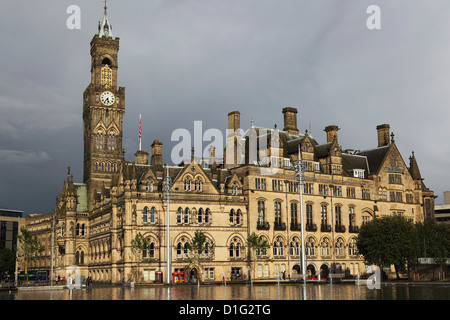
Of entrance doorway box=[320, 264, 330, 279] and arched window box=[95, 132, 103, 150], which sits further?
arched window box=[95, 132, 103, 150]

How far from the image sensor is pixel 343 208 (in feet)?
329

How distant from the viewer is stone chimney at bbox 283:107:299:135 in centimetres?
10450

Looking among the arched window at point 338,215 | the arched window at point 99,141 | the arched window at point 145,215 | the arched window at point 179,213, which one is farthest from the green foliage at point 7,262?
the arched window at point 338,215

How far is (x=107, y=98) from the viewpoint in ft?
376

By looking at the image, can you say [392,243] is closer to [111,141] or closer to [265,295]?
[265,295]

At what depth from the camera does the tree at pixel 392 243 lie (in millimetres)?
83125

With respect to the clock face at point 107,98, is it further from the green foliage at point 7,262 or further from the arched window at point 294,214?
the green foliage at point 7,262

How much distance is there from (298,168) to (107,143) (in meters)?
57.4

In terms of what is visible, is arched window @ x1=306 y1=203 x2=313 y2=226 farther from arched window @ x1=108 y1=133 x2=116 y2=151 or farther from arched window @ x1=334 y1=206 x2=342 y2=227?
arched window @ x1=108 y1=133 x2=116 y2=151

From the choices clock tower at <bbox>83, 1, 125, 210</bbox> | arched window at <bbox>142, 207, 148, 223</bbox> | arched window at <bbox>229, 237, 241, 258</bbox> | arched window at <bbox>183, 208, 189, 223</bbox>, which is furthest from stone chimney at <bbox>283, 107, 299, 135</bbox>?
arched window at <bbox>142, 207, 148, 223</bbox>

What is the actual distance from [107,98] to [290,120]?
1419 inches

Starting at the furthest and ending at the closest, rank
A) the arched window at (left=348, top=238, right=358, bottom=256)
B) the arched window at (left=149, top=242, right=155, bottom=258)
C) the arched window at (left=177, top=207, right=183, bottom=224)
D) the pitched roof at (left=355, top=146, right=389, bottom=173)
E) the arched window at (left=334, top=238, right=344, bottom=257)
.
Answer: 1. the pitched roof at (left=355, top=146, right=389, bottom=173)
2. the arched window at (left=348, top=238, right=358, bottom=256)
3. the arched window at (left=334, top=238, right=344, bottom=257)
4. the arched window at (left=177, top=207, right=183, bottom=224)
5. the arched window at (left=149, top=242, right=155, bottom=258)

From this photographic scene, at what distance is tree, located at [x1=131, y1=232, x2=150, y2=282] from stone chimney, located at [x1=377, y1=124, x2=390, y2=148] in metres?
53.3
